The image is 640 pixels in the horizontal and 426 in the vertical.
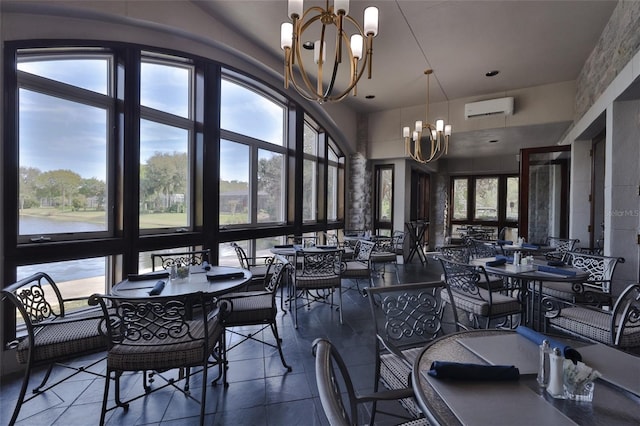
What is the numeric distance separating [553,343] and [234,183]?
376 centimetres

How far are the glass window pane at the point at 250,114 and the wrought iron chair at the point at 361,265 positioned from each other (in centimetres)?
220

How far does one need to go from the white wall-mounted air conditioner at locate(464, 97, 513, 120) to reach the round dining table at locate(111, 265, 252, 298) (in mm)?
4804

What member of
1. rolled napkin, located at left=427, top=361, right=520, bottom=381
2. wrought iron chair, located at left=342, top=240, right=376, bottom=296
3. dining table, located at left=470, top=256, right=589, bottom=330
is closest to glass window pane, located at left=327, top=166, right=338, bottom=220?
wrought iron chair, located at left=342, top=240, right=376, bottom=296

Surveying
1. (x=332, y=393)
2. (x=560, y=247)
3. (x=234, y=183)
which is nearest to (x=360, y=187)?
(x=234, y=183)

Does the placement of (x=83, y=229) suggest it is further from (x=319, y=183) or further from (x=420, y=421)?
(x=319, y=183)

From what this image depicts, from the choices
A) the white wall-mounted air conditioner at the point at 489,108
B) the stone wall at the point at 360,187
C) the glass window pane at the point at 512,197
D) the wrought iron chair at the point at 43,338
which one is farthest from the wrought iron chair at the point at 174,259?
the glass window pane at the point at 512,197

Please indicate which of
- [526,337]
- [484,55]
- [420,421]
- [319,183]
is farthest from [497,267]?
[319,183]

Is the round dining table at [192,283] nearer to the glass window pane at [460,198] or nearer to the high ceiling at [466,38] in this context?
the high ceiling at [466,38]

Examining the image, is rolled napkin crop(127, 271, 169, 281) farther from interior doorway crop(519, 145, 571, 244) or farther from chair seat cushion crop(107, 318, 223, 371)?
interior doorway crop(519, 145, 571, 244)

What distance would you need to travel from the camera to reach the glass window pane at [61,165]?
7.70 feet

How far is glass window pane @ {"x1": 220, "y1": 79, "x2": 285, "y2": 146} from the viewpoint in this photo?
396 cm

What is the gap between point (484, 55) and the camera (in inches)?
153

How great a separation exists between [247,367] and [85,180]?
221 cm

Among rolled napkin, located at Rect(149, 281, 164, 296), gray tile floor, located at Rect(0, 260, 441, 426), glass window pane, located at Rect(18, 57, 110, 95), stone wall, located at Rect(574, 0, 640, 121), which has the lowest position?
gray tile floor, located at Rect(0, 260, 441, 426)
